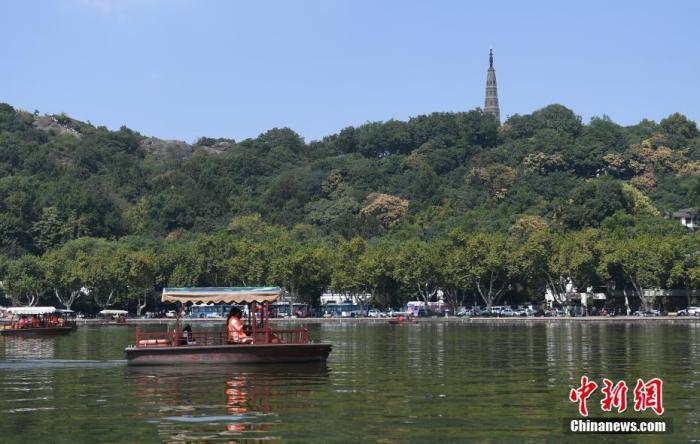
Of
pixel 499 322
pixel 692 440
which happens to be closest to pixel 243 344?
pixel 692 440

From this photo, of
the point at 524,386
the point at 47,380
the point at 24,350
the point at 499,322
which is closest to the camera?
the point at 524,386

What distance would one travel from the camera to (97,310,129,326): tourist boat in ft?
467

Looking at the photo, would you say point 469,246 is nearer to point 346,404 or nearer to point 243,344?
point 243,344

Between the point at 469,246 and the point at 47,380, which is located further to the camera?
the point at 469,246

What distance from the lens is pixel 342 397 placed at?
41125 millimetres

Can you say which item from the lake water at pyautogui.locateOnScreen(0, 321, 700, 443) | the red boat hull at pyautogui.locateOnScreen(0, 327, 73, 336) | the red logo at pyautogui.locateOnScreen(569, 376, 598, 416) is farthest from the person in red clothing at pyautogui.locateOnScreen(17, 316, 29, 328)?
the red logo at pyautogui.locateOnScreen(569, 376, 598, 416)

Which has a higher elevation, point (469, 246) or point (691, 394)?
point (469, 246)

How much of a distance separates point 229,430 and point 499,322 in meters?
104

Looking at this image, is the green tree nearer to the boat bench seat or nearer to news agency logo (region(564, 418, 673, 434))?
the boat bench seat

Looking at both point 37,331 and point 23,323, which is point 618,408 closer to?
point 37,331

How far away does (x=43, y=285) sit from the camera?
17200 centimetres

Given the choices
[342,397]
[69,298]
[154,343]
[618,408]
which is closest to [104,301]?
[69,298]

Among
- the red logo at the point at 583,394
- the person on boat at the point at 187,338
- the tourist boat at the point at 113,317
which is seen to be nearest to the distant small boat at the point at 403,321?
the tourist boat at the point at 113,317

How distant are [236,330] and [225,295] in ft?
5.69
